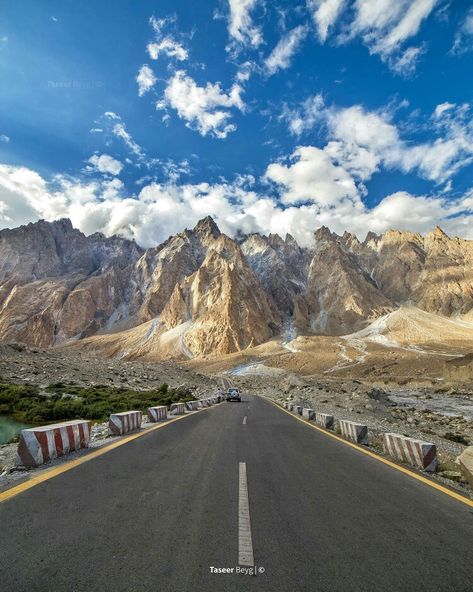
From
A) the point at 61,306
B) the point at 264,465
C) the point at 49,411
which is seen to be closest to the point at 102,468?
the point at 264,465

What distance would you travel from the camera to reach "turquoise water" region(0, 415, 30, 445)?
14.8 m

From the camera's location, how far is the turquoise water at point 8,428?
14.8 m

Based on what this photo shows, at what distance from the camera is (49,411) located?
19578mm

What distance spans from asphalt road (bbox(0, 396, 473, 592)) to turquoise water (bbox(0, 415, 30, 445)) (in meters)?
9.30

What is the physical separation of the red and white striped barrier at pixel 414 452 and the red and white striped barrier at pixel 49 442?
7939 millimetres

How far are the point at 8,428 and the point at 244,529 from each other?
16406mm

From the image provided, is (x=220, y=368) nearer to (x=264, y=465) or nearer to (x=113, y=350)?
(x=113, y=350)

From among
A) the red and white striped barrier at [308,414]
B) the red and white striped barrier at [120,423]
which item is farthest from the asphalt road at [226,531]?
the red and white striped barrier at [308,414]

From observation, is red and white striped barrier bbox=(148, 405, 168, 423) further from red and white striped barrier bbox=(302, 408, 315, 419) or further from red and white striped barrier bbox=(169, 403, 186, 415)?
red and white striped barrier bbox=(302, 408, 315, 419)

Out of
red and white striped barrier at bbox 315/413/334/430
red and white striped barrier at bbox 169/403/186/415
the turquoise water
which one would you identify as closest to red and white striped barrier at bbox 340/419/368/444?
red and white striped barrier at bbox 315/413/334/430

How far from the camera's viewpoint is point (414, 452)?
29.9ft

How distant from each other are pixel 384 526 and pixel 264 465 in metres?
3.58

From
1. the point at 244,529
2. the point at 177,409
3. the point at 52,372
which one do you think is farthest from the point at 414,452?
the point at 52,372

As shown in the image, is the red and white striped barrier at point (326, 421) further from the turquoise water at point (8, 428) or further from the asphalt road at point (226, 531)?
the turquoise water at point (8, 428)
